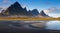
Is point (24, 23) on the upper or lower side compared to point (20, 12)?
lower

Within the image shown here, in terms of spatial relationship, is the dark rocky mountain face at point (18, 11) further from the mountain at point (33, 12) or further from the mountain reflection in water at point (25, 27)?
the mountain reflection in water at point (25, 27)

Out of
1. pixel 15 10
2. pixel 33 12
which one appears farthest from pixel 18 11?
pixel 33 12

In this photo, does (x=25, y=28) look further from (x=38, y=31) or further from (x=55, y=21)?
(x=55, y=21)

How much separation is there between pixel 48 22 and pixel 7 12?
197 centimetres

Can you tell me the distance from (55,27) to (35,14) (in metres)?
1.09

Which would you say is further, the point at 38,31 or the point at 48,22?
the point at 48,22

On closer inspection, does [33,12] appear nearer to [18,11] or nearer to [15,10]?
[18,11]

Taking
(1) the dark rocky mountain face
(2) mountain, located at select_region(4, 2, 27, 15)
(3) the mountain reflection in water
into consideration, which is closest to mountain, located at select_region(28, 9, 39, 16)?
(1) the dark rocky mountain face

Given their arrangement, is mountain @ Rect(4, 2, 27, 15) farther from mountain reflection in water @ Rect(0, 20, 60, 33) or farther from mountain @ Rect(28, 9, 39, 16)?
mountain reflection in water @ Rect(0, 20, 60, 33)

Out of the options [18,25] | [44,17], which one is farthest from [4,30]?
[44,17]

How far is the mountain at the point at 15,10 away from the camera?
7543 millimetres

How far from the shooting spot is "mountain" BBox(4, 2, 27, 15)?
7.54 m

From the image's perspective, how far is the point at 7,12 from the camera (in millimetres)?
7535

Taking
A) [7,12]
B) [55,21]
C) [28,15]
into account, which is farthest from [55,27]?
[7,12]
